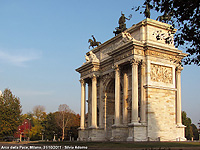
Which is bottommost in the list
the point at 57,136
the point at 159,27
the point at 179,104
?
the point at 57,136

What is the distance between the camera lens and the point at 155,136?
1075 inches

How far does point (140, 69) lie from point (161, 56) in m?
2.67

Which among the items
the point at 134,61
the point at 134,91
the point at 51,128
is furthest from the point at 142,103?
the point at 51,128

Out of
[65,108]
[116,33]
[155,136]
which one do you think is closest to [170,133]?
[155,136]

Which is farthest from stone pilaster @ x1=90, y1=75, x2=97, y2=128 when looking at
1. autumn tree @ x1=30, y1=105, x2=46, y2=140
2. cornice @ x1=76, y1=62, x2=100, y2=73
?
autumn tree @ x1=30, y1=105, x2=46, y2=140

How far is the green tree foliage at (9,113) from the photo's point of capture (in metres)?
47.7

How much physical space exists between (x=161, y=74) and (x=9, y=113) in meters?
30.4

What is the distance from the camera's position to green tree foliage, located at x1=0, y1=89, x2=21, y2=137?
47719 mm

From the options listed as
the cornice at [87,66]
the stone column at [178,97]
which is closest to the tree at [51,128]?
the cornice at [87,66]

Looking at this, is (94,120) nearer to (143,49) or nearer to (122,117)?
(122,117)

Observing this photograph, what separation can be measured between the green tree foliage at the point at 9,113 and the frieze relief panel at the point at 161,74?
97.1 feet

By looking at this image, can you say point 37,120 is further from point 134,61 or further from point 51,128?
point 134,61

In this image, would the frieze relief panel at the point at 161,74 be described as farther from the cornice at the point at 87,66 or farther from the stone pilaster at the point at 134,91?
the cornice at the point at 87,66

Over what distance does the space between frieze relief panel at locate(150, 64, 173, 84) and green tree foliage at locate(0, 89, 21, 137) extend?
2959 centimetres
